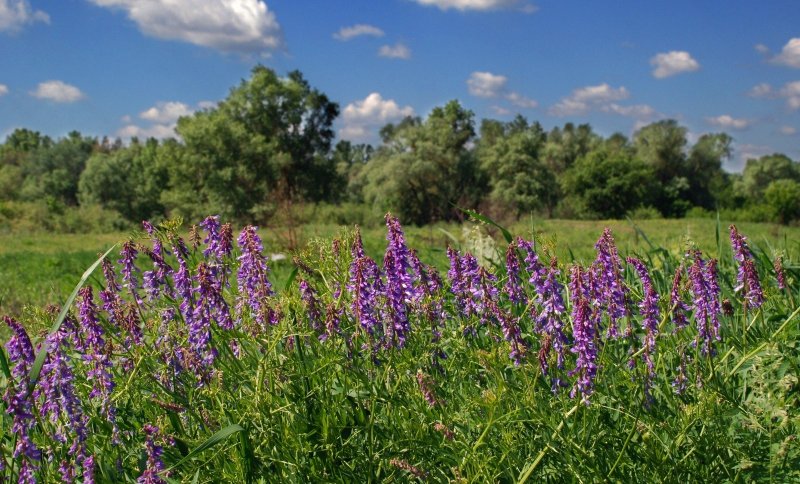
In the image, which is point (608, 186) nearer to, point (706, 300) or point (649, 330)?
point (706, 300)

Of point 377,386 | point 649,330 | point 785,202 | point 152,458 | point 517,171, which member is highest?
point 517,171

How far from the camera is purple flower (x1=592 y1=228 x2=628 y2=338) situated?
11.5 feet

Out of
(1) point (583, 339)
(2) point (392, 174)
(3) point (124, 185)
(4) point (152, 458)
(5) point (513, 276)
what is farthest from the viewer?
(3) point (124, 185)

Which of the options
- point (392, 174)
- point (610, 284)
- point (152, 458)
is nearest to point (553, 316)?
point (610, 284)

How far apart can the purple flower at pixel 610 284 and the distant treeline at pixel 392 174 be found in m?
42.1

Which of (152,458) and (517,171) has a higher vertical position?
(517,171)

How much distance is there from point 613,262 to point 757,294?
0.89m

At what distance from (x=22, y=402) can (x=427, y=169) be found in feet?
207

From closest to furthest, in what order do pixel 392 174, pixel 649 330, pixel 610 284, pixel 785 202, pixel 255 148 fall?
1. pixel 649 330
2. pixel 610 284
3. pixel 392 174
4. pixel 255 148
5. pixel 785 202

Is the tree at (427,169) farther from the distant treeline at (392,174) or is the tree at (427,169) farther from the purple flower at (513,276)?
the purple flower at (513,276)

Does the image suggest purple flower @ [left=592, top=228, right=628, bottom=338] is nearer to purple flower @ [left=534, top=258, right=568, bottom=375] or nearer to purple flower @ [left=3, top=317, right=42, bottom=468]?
purple flower @ [left=534, top=258, right=568, bottom=375]

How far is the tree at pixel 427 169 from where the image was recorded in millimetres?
64188

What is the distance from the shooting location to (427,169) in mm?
65312

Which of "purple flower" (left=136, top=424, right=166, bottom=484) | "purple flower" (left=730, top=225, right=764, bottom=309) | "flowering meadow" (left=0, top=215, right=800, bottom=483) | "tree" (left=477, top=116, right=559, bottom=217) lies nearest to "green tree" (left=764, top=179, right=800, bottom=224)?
"tree" (left=477, top=116, right=559, bottom=217)
